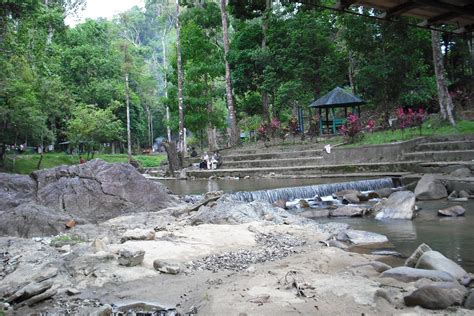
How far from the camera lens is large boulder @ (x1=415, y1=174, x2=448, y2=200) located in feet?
39.6

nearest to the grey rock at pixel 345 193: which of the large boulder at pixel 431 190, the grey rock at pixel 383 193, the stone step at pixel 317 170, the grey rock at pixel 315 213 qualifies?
the grey rock at pixel 383 193

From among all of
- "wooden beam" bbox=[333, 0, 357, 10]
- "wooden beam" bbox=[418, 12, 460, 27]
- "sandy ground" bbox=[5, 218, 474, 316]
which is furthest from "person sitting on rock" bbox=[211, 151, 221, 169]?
"wooden beam" bbox=[333, 0, 357, 10]

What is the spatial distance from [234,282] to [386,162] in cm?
1285

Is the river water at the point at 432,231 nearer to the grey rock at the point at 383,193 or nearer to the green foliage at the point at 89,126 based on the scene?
the grey rock at the point at 383,193

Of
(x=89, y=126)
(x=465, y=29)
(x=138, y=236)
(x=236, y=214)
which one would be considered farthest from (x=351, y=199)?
(x=89, y=126)

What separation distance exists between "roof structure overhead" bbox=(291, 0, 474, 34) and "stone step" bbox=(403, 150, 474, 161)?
29.4ft

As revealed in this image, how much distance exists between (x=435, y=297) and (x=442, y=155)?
1243cm

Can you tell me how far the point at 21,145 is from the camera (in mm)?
40562

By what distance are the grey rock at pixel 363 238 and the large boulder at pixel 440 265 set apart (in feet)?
6.40

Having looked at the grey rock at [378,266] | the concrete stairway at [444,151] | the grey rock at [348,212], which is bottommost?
the grey rock at [348,212]

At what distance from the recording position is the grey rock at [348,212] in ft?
34.2

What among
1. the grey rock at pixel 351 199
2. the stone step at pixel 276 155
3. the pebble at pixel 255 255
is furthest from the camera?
the stone step at pixel 276 155

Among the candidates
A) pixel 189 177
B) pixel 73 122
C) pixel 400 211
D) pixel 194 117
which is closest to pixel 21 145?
pixel 73 122

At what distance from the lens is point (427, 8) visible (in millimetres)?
6406
